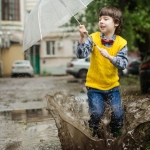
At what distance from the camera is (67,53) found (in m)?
38.7

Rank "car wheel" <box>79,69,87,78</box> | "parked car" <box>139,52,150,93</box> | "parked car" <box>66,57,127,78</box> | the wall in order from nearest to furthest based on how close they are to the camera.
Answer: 1. "parked car" <box>139,52,150,93</box>
2. "parked car" <box>66,57,127,78</box>
3. "car wheel" <box>79,69,87,78</box>
4. the wall

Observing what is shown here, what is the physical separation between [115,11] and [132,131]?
1.40m

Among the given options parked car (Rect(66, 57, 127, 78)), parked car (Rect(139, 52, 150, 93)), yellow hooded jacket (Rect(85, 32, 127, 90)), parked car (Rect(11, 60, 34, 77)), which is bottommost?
parked car (Rect(11, 60, 34, 77))

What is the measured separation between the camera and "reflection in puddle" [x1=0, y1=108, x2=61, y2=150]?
18.4 feet

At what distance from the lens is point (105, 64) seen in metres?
4.47

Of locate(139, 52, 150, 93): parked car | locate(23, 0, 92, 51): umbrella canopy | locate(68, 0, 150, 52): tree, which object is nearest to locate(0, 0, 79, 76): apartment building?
locate(68, 0, 150, 52): tree

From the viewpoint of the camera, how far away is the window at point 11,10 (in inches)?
1405

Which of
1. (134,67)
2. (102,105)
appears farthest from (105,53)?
(134,67)

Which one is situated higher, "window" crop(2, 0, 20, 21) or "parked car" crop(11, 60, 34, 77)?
"window" crop(2, 0, 20, 21)

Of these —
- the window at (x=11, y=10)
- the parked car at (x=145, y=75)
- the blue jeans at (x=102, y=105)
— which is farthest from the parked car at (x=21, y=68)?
the blue jeans at (x=102, y=105)

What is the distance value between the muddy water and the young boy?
15cm

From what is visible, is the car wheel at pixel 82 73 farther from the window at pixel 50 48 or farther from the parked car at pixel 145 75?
the parked car at pixel 145 75

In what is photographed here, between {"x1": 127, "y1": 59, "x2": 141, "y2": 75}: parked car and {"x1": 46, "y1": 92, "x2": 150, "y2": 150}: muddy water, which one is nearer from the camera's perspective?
{"x1": 46, "y1": 92, "x2": 150, "y2": 150}: muddy water

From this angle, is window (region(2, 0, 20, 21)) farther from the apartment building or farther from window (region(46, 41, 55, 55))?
window (region(46, 41, 55, 55))
